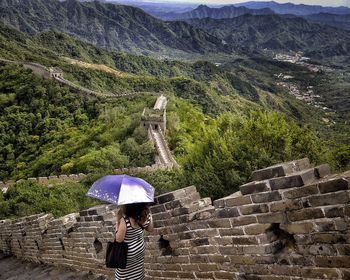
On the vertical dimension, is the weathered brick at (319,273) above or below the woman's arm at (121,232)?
below

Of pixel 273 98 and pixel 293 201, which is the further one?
pixel 273 98

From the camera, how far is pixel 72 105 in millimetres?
56844

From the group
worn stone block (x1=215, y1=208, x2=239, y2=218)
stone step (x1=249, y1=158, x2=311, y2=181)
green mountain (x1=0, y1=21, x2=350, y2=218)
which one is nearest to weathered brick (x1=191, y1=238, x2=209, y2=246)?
worn stone block (x1=215, y1=208, x2=239, y2=218)

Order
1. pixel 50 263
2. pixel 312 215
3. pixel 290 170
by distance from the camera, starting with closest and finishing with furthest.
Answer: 1. pixel 312 215
2. pixel 290 170
3. pixel 50 263

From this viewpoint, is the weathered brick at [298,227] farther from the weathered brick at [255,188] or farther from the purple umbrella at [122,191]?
the purple umbrella at [122,191]

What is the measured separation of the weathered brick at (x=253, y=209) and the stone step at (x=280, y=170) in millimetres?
263

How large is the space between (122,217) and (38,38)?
17426 cm

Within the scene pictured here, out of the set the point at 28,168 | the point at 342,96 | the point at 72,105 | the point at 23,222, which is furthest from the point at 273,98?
the point at 23,222

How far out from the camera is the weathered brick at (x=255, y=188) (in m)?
3.99

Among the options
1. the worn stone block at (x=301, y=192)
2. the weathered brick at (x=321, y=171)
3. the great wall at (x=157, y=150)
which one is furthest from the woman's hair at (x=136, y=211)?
the great wall at (x=157, y=150)

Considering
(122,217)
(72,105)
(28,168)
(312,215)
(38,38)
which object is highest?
(38,38)

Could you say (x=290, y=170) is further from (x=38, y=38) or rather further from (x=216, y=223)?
(x=38, y=38)

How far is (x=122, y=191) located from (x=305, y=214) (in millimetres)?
1786

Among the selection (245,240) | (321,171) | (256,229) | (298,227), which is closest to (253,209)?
(256,229)
